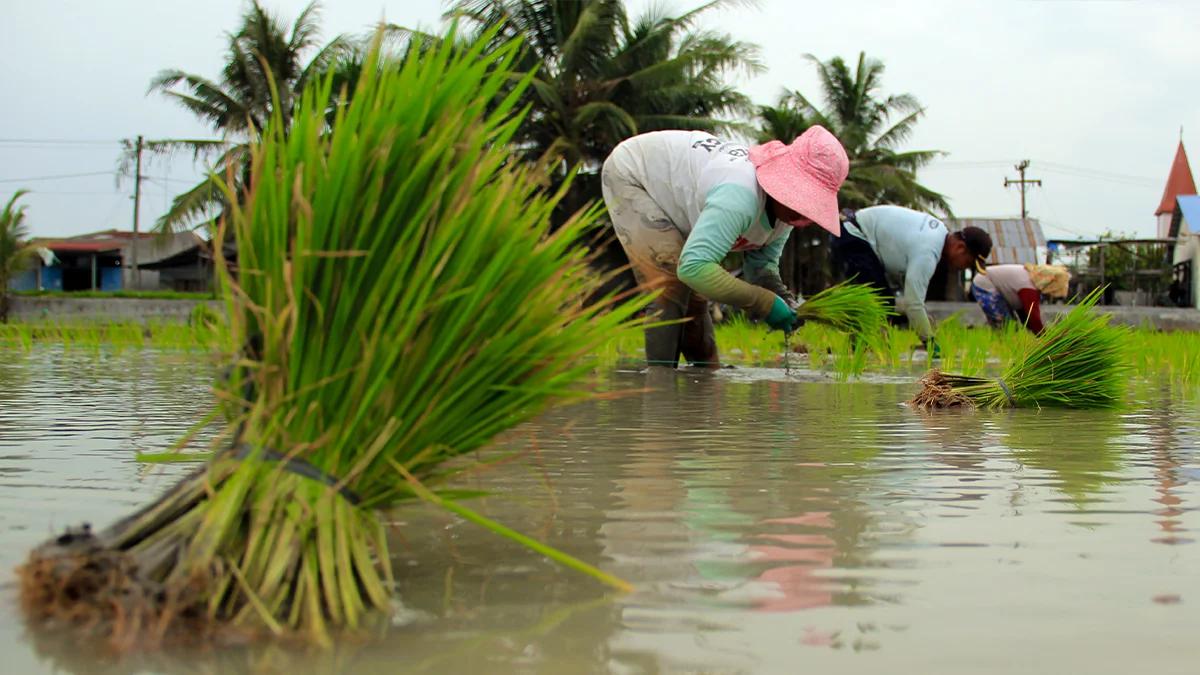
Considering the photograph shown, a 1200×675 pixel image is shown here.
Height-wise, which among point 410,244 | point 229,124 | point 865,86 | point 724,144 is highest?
point 865,86

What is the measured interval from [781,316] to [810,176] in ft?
2.36

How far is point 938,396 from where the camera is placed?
3680 mm

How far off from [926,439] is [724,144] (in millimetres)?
2412

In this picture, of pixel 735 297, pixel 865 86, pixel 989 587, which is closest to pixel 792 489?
pixel 989 587

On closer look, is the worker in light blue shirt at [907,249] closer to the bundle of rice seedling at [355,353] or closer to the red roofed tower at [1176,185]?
the bundle of rice seedling at [355,353]

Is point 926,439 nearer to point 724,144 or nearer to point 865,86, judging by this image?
point 724,144

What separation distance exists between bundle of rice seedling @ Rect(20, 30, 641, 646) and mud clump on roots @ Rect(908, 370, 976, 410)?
2.51 metres

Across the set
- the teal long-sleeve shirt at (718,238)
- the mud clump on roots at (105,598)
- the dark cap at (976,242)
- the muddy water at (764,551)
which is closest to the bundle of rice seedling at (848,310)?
the teal long-sleeve shirt at (718,238)

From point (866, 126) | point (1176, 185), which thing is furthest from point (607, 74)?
point (1176, 185)

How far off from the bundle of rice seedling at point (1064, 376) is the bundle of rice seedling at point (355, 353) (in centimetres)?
264

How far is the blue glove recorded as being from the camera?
16.1 ft

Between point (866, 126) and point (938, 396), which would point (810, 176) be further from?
point (866, 126)

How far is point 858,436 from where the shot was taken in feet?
9.30

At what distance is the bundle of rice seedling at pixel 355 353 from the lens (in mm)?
1133
